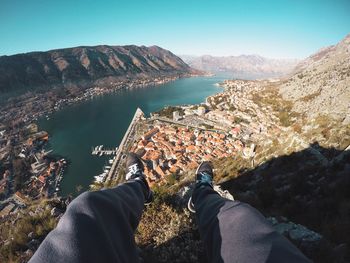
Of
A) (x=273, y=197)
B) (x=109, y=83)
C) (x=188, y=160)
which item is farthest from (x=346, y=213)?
(x=109, y=83)

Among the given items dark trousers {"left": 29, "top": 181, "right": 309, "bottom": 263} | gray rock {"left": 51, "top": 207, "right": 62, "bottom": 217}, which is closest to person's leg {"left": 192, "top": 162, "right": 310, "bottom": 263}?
dark trousers {"left": 29, "top": 181, "right": 309, "bottom": 263}

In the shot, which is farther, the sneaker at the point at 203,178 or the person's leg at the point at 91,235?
the sneaker at the point at 203,178

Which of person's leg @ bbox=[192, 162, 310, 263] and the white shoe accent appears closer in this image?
person's leg @ bbox=[192, 162, 310, 263]

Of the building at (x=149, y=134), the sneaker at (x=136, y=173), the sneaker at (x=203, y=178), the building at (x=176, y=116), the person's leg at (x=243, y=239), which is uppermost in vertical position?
the person's leg at (x=243, y=239)

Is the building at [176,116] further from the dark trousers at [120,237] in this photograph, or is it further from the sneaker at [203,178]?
the dark trousers at [120,237]

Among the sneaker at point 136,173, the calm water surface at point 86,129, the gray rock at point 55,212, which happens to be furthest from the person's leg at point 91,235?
the calm water surface at point 86,129

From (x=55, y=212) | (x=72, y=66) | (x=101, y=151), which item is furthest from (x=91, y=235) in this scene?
(x=72, y=66)

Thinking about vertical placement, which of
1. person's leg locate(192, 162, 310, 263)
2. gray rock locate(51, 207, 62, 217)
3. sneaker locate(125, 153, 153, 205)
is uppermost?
person's leg locate(192, 162, 310, 263)

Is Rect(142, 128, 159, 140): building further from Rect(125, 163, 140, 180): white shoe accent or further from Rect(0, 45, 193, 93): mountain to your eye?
Rect(0, 45, 193, 93): mountain
